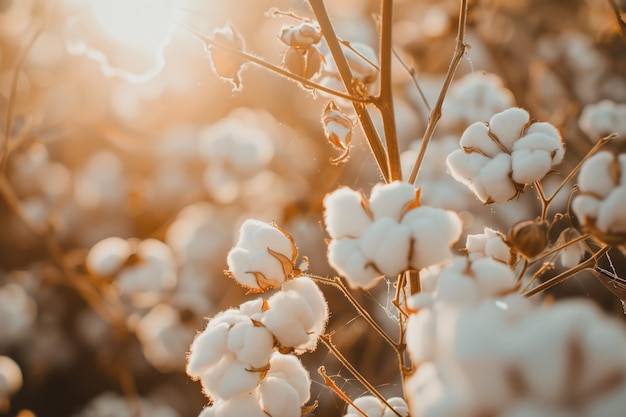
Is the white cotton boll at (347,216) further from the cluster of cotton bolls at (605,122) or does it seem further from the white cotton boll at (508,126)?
the cluster of cotton bolls at (605,122)

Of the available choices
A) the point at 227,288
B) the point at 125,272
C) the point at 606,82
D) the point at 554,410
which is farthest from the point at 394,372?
the point at 606,82

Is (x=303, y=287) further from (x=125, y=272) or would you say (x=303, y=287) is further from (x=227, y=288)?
(x=227, y=288)

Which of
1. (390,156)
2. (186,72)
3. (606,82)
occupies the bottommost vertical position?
(186,72)

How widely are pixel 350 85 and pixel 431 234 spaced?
1.05 feet

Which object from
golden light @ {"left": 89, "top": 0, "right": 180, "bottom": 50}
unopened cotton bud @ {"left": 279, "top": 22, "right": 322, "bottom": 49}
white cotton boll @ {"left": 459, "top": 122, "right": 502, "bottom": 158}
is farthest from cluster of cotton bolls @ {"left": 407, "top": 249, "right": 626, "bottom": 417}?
golden light @ {"left": 89, "top": 0, "right": 180, "bottom": 50}

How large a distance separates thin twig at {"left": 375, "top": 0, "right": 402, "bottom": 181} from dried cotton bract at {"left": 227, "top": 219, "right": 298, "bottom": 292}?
206 mm

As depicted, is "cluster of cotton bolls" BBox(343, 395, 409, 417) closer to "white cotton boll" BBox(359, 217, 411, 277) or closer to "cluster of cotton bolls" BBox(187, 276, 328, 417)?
"cluster of cotton bolls" BBox(187, 276, 328, 417)

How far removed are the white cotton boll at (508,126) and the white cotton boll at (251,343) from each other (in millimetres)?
498

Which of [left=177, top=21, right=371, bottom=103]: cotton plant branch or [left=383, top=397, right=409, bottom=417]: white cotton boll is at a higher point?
[left=177, top=21, right=371, bottom=103]: cotton plant branch

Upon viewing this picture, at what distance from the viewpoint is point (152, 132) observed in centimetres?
428

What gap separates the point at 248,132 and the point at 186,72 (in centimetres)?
141

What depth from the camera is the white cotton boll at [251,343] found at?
0.95 metres

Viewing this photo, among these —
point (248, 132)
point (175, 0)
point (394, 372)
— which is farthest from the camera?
point (248, 132)

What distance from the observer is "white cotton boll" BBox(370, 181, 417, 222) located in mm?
802
